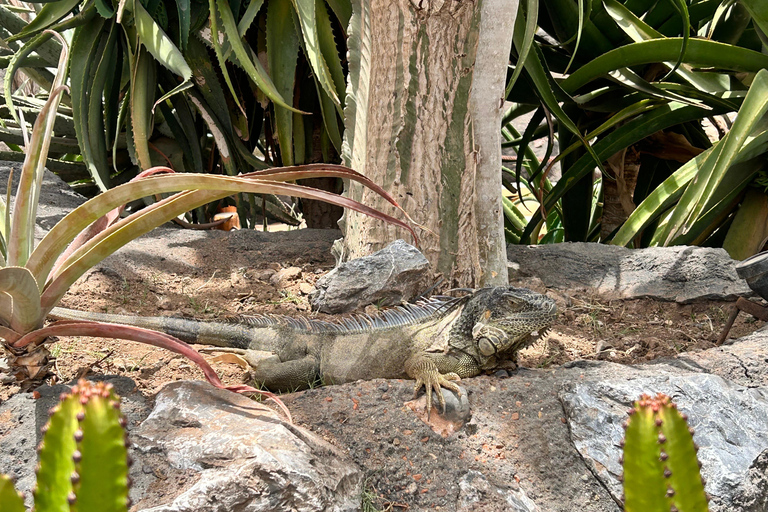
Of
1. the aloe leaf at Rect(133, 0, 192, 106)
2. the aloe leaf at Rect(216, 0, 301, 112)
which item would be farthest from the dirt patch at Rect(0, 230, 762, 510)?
the aloe leaf at Rect(133, 0, 192, 106)

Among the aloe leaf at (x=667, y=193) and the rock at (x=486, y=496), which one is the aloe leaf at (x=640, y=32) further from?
the rock at (x=486, y=496)

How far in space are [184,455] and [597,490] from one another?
134 cm

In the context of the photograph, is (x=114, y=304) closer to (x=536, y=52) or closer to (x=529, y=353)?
(x=529, y=353)

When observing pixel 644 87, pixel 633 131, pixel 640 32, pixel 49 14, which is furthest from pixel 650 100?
pixel 49 14

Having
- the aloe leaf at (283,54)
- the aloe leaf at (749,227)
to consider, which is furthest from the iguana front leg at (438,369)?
the aloe leaf at (749,227)

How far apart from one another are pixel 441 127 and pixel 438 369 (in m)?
1.23

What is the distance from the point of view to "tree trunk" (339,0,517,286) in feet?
10.7

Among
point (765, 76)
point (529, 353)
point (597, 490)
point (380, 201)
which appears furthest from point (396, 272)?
point (765, 76)

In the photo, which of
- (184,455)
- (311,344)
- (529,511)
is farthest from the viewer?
(311,344)

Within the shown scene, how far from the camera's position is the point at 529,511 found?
215cm

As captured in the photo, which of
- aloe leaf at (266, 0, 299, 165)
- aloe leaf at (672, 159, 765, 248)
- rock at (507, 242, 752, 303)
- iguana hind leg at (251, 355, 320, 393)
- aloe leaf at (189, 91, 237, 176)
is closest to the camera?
iguana hind leg at (251, 355, 320, 393)

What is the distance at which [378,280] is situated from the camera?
3.32 metres

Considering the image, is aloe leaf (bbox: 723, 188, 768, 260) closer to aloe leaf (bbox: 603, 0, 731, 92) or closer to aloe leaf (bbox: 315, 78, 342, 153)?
aloe leaf (bbox: 603, 0, 731, 92)

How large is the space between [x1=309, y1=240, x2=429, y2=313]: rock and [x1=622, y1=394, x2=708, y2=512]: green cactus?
2.31 metres
